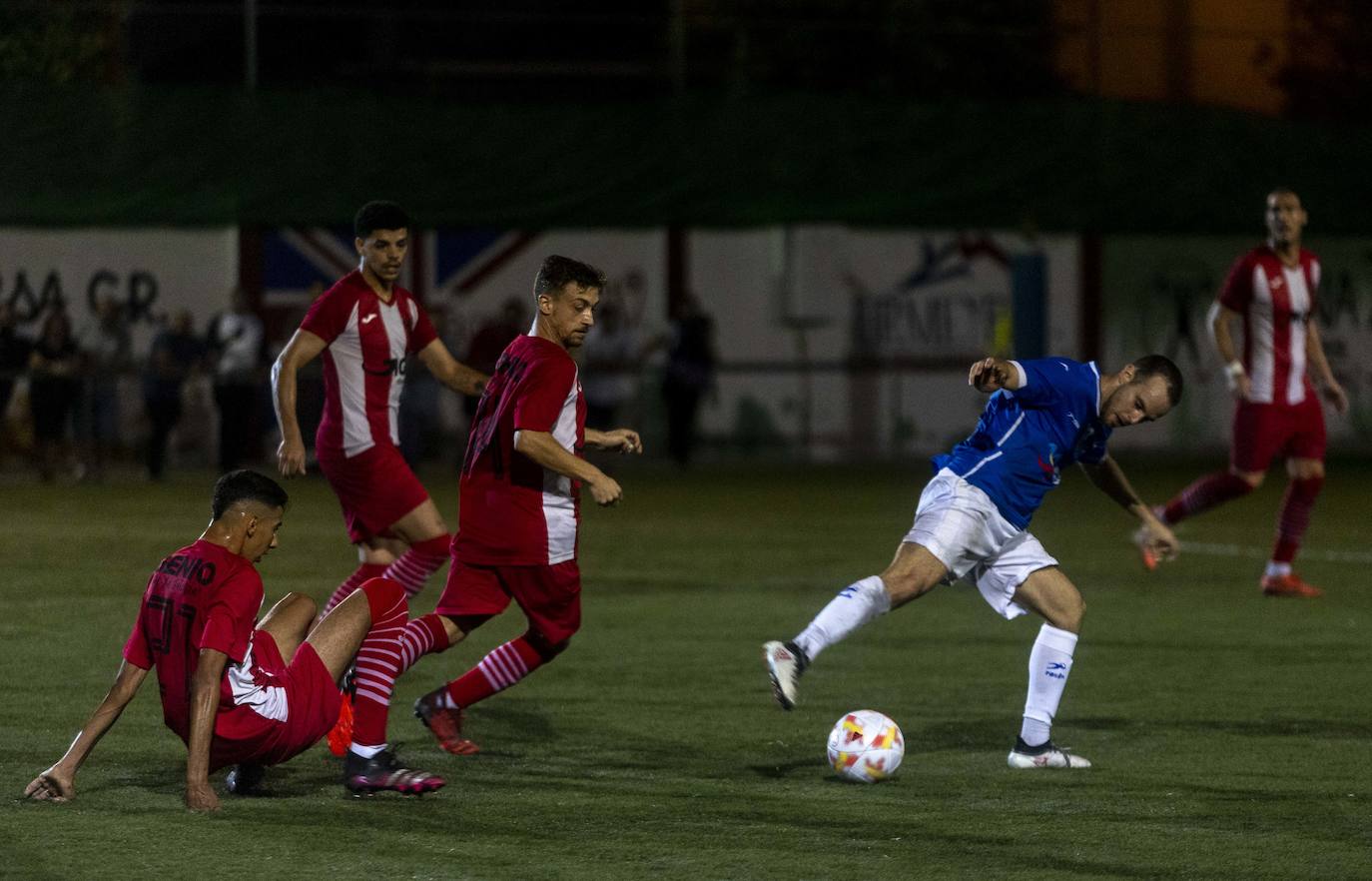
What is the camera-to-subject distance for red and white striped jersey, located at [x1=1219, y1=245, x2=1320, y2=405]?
12281 mm

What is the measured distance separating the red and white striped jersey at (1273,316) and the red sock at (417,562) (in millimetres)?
5499

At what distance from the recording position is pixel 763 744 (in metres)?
7.82

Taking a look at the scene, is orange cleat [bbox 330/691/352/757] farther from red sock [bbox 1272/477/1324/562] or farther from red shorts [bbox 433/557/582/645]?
red sock [bbox 1272/477/1324/562]

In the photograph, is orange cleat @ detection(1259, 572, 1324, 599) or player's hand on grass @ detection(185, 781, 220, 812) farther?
orange cleat @ detection(1259, 572, 1324, 599)

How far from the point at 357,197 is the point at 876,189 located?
6059mm

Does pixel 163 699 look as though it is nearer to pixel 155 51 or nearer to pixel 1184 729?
pixel 1184 729

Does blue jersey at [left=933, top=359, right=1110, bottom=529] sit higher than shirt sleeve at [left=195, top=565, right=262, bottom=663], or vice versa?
blue jersey at [left=933, top=359, right=1110, bottom=529]

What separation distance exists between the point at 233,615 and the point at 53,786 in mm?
795

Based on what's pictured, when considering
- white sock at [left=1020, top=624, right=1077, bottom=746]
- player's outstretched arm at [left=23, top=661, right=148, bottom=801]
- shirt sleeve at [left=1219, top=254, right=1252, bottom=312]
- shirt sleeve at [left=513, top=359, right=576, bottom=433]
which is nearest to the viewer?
player's outstretched arm at [left=23, top=661, right=148, bottom=801]

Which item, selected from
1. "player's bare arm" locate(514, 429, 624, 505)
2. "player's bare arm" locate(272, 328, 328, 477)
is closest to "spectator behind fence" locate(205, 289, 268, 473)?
"player's bare arm" locate(272, 328, 328, 477)

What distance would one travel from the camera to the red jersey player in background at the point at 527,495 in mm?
6973

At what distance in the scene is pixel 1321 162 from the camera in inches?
1037

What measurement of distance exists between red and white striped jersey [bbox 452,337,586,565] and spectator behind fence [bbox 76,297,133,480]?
1415 cm

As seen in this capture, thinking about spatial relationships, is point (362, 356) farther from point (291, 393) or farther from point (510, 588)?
point (510, 588)
